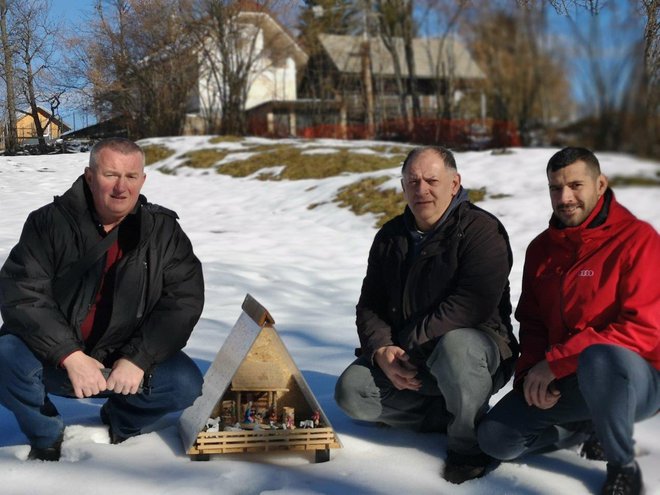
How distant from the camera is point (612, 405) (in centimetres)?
197

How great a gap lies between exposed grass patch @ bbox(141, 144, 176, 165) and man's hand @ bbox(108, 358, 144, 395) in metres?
1.39

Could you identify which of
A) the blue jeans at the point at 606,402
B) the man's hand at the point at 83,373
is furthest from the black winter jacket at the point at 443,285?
the man's hand at the point at 83,373

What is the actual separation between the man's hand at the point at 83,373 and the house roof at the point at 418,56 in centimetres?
134

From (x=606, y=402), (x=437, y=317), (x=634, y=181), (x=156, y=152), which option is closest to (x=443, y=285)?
(x=437, y=317)

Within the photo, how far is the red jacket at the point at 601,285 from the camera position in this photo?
6.48ft

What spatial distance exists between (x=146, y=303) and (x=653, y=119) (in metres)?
1.91

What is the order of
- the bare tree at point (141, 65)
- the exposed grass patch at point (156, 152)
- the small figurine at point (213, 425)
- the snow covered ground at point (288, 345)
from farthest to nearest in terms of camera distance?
the exposed grass patch at point (156, 152)
the bare tree at point (141, 65)
the small figurine at point (213, 425)
the snow covered ground at point (288, 345)

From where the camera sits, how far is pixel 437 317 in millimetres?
2365

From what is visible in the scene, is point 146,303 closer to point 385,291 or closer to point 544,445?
point 385,291

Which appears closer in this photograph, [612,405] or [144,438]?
[612,405]

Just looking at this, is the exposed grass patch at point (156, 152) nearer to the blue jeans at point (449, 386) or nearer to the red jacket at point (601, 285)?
the blue jeans at point (449, 386)

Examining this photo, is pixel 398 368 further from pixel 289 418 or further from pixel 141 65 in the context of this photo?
pixel 141 65

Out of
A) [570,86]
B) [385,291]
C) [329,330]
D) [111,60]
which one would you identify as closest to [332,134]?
A: [329,330]

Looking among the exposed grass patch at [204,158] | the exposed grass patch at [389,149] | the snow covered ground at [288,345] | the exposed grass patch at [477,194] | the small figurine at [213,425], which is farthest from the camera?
the exposed grass patch at [389,149]
